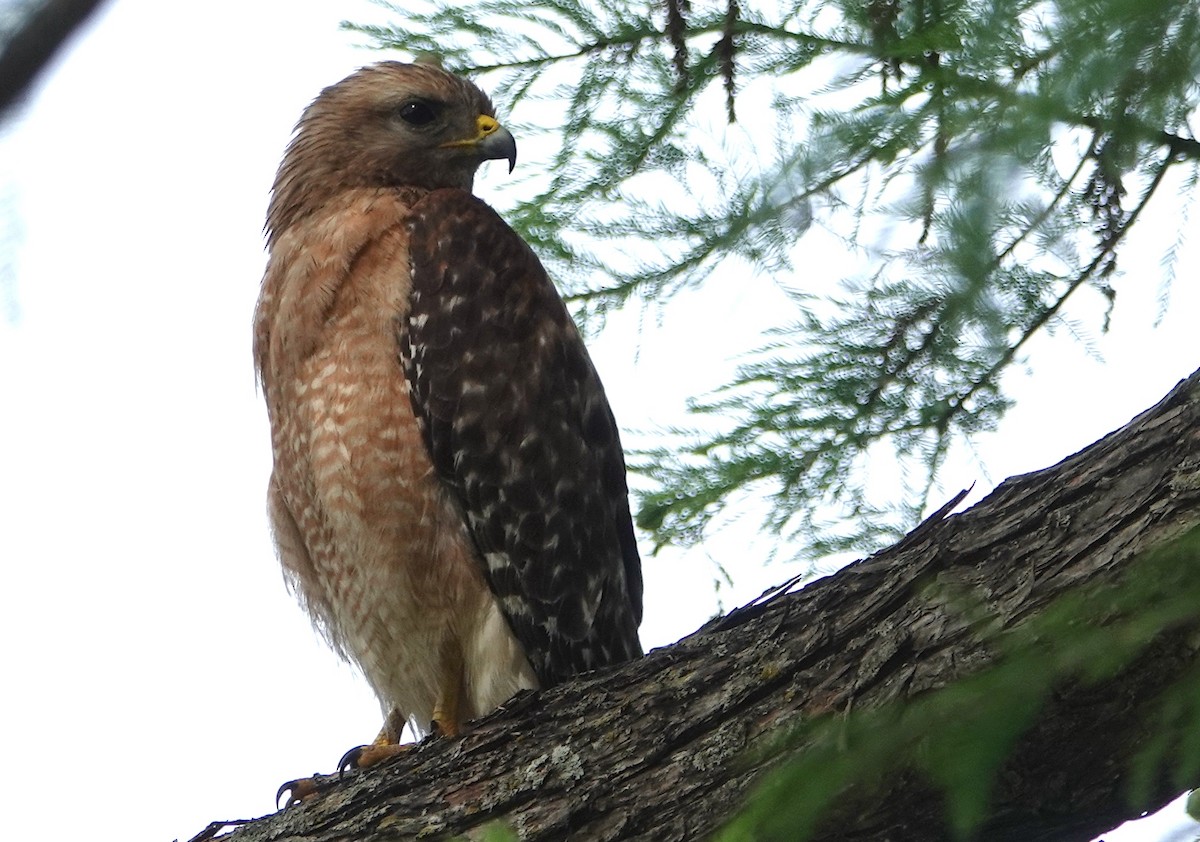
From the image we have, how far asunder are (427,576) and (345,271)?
102cm

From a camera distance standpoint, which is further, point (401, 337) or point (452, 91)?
point (452, 91)

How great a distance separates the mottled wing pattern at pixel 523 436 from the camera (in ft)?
13.9

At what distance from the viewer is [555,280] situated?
14.9ft

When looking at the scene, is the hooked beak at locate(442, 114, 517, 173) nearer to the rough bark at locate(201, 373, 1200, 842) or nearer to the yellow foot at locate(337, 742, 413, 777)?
the yellow foot at locate(337, 742, 413, 777)

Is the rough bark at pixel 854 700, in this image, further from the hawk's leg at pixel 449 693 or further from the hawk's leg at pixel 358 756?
the hawk's leg at pixel 449 693

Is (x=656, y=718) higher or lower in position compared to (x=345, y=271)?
lower

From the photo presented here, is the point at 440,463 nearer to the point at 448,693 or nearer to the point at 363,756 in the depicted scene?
the point at 448,693

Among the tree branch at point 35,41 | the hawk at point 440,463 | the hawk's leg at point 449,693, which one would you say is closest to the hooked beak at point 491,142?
the hawk at point 440,463

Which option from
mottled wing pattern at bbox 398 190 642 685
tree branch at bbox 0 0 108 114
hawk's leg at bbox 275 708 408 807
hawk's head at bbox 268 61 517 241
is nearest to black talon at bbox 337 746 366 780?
hawk's leg at bbox 275 708 408 807

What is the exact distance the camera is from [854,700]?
110 inches

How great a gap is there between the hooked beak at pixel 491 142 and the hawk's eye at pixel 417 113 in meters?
0.12

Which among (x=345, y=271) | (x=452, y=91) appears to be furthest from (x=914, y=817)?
(x=452, y=91)

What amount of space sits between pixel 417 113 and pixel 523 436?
1514mm

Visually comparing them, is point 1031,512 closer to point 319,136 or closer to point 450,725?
point 450,725
